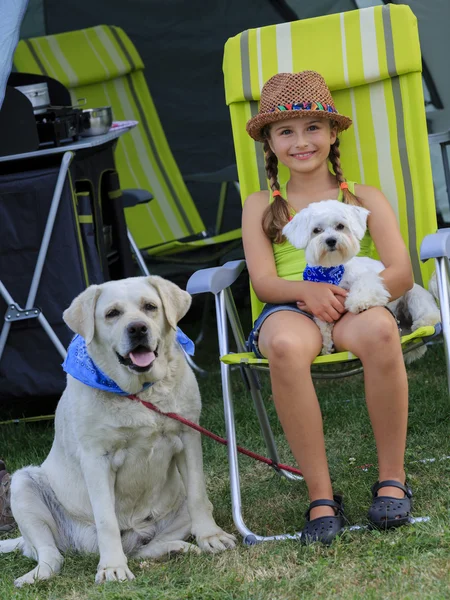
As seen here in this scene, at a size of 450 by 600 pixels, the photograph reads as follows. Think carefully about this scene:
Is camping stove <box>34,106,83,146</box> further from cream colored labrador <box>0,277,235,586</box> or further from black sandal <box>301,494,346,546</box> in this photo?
black sandal <box>301,494,346,546</box>

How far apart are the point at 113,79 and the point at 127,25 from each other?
39 centimetres

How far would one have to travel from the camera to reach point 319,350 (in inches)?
107

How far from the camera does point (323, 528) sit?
8.38 ft

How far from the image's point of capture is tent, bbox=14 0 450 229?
19.2 feet

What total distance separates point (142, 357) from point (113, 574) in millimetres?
558

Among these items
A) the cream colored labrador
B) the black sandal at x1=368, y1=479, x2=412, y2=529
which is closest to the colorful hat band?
the cream colored labrador

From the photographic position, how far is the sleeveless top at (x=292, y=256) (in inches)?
119

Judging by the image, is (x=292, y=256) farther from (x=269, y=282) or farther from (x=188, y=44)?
(x=188, y=44)

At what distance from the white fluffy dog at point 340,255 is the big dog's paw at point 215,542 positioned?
57cm

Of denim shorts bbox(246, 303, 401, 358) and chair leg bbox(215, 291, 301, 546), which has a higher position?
denim shorts bbox(246, 303, 401, 358)

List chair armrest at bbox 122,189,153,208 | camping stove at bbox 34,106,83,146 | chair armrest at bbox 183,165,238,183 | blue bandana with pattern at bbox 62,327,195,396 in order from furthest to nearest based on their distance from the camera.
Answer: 1. chair armrest at bbox 183,165,238,183
2. chair armrest at bbox 122,189,153,208
3. camping stove at bbox 34,106,83,146
4. blue bandana with pattern at bbox 62,327,195,396

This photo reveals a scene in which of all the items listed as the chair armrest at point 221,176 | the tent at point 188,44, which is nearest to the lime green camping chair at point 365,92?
the chair armrest at point 221,176

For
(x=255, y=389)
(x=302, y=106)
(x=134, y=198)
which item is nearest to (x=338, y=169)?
(x=302, y=106)

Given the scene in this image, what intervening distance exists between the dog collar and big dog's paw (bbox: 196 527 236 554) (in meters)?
0.77
